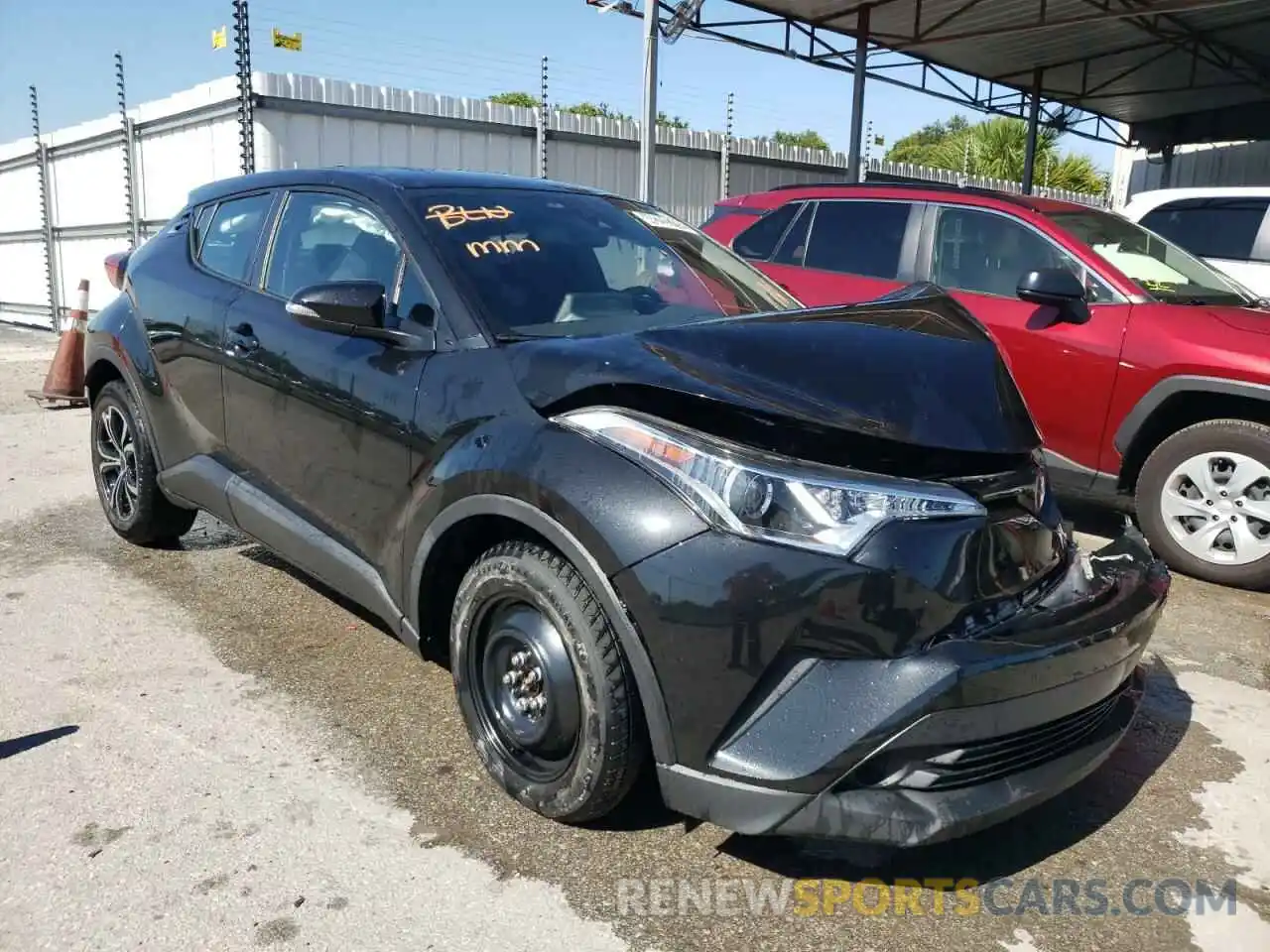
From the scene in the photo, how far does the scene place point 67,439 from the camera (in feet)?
25.2

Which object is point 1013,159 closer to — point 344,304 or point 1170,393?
point 1170,393

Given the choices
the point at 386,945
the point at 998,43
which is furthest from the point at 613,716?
the point at 998,43

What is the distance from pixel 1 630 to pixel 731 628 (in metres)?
3.16

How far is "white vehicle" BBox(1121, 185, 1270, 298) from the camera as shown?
23.9 ft

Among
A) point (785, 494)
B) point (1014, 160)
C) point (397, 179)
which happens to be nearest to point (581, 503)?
point (785, 494)

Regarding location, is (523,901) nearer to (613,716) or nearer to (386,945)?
(386,945)

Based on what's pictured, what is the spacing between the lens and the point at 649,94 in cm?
1056

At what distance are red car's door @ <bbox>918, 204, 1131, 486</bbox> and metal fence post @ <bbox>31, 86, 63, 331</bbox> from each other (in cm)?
1475

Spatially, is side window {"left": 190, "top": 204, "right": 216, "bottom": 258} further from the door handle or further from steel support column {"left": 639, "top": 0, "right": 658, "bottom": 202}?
steel support column {"left": 639, "top": 0, "right": 658, "bottom": 202}

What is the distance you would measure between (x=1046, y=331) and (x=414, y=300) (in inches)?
137

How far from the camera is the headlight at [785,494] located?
7.04 ft

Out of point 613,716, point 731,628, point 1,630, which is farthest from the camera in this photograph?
point 1,630

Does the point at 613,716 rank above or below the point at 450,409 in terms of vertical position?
below

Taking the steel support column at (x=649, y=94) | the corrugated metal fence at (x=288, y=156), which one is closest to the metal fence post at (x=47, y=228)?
the corrugated metal fence at (x=288, y=156)
